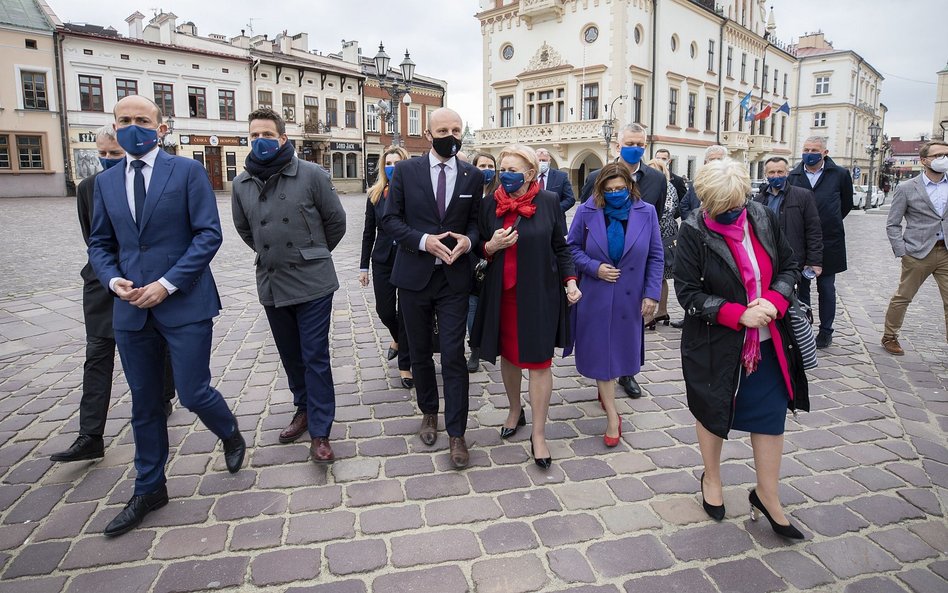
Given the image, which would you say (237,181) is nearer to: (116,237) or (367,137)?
(116,237)

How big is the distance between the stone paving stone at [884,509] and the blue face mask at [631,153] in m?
3.19

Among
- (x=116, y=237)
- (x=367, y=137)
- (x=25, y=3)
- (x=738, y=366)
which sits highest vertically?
(x=25, y=3)

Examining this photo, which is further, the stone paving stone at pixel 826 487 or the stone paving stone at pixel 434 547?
the stone paving stone at pixel 826 487

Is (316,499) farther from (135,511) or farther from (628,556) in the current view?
(628,556)

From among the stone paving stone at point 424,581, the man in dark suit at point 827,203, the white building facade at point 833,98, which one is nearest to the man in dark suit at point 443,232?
the stone paving stone at point 424,581

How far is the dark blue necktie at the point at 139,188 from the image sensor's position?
10.6ft

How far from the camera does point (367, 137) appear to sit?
4844 centimetres

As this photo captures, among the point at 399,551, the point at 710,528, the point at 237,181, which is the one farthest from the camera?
the point at 237,181

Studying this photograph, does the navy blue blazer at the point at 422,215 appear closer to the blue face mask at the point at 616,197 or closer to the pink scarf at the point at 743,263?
the blue face mask at the point at 616,197

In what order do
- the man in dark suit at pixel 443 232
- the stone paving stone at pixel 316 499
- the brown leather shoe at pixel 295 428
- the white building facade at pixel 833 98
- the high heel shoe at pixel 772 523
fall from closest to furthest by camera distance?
the high heel shoe at pixel 772 523 < the stone paving stone at pixel 316 499 < the man in dark suit at pixel 443 232 < the brown leather shoe at pixel 295 428 < the white building facade at pixel 833 98

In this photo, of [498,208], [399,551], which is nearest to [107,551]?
[399,551]

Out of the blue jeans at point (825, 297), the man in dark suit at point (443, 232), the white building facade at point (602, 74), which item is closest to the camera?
the man in dark suit at point (443, 232)

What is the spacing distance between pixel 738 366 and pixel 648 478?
1025 millimetres

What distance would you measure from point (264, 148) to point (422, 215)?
3.49ft
